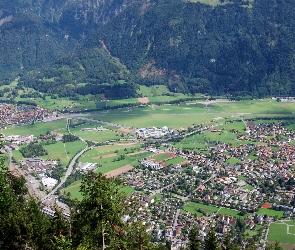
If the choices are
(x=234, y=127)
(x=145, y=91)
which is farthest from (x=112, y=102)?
(x=234, y=127)

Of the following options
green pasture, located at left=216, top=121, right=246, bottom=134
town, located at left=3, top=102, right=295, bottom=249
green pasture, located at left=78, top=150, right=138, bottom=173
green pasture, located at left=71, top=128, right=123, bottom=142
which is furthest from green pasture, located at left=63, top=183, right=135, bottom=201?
green pasture, located at left=216, top=121, right=246, bottom=134

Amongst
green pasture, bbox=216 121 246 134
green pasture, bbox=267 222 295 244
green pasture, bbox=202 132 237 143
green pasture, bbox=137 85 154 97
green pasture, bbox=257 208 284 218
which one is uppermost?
green pasture, bbox=137 85 154 97

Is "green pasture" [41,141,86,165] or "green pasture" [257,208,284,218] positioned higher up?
"green pasture" [41,141,86,165]

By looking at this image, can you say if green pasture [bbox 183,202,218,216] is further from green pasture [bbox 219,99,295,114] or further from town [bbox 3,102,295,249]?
green pasture [bbox 219,99,295,114]

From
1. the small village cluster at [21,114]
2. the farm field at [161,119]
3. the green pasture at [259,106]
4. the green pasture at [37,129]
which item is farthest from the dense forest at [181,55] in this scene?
the green pasture at [37,129]

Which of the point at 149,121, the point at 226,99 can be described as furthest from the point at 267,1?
the point at 149,121

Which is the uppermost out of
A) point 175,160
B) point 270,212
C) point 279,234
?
point 175,160

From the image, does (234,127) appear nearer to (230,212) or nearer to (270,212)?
(270,212)

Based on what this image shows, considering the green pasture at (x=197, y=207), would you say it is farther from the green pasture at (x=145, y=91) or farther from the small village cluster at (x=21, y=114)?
the green pasture at (x=145, y=91)
